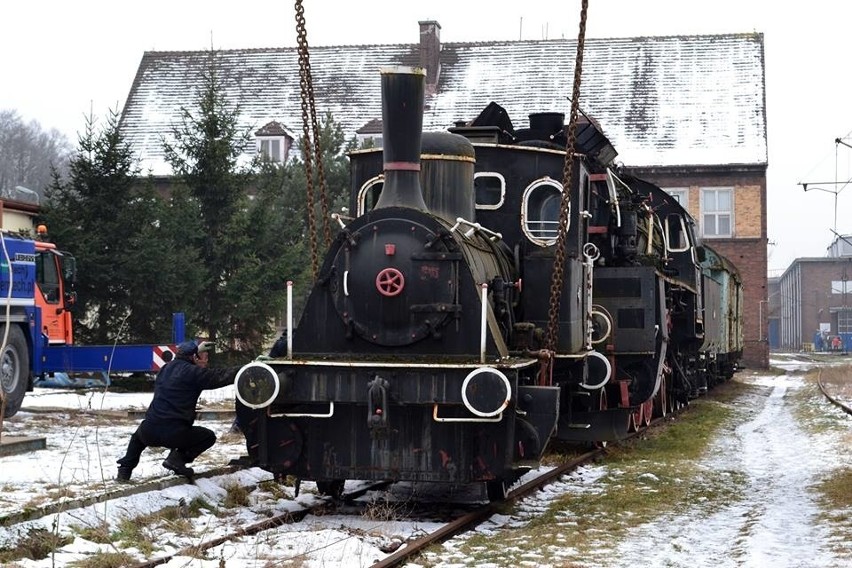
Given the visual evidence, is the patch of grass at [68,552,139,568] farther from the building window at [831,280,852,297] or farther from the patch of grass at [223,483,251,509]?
the building window at [831,280,852,297]

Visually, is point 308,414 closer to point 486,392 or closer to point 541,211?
point 486,392

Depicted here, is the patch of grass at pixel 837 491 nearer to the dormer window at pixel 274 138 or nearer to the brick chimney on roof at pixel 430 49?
the dormer window at pixel 274 138

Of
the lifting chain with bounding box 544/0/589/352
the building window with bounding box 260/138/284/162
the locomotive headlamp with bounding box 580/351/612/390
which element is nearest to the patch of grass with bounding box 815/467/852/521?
the locomotive headlamp with bounding box 580/351/612/390

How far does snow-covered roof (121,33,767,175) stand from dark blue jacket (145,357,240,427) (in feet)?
103

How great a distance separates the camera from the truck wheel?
48.2 ft

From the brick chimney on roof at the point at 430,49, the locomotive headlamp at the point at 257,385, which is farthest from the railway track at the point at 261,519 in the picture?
the brick chimney on roof at the point at 430,49

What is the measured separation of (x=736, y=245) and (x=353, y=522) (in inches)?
1335

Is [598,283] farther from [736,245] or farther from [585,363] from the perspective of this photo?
[736,245]

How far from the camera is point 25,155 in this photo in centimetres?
8038

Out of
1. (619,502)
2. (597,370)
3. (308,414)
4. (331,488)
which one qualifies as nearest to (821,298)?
(597,370)

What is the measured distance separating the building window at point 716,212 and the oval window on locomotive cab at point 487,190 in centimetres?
3096

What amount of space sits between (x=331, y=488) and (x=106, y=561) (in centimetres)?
301

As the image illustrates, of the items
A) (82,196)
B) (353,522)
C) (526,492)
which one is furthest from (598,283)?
(82,196)

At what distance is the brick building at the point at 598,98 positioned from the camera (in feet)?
132
